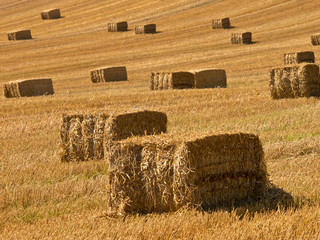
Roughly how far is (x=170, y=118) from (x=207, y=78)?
21.3ft

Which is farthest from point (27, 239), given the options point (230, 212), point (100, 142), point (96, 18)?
point (96, 18)

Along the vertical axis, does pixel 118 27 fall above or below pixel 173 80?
above

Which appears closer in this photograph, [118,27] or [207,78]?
[207,78]

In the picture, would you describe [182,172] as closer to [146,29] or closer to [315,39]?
[315,39]

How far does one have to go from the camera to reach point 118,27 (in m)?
→ 42.3

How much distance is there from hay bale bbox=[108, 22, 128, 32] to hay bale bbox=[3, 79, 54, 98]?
832 inches

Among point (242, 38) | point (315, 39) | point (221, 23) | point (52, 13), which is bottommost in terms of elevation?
point (315, 39)

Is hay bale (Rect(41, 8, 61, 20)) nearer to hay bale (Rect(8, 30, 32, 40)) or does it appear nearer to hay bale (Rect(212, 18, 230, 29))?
hay bale (Rect(8, 30, 32, 40))

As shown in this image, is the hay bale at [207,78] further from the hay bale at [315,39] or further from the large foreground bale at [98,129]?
the large foreground bale at [98,129]

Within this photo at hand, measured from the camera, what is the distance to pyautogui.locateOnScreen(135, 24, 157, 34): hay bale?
39625 millimetres

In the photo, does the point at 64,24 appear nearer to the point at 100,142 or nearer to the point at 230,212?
the point at 100,142

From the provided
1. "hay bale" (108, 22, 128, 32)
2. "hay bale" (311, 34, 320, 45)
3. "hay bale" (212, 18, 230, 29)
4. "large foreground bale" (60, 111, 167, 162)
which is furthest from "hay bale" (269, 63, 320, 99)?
"hay bale" (108, 22, 128, 32)

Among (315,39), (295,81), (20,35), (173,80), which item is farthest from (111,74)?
(20,35)

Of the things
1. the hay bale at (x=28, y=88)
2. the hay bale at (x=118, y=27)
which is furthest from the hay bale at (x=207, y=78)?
the hay bale at (x=118, y=27)
